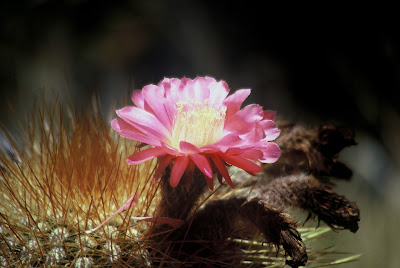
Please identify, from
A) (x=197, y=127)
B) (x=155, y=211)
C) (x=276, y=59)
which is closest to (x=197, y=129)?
(x=197, y=127)

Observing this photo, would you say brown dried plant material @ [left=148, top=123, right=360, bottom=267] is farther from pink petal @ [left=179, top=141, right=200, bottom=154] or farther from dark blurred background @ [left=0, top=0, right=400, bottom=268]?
dark blurred background @ [left=0, top=0, right=400, bottom=268]

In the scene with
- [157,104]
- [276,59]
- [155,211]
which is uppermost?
[276,59]

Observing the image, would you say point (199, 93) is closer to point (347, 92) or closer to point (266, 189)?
point (266, 189)

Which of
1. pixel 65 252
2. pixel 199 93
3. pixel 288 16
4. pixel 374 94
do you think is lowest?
pixel 65 252

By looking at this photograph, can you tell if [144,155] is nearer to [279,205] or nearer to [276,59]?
[279,205]

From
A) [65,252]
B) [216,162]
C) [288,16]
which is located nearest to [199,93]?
[216,162]

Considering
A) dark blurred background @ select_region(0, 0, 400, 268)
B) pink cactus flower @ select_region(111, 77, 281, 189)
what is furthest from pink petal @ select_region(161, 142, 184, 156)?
dark blurred background @ select_region(0, 0, 400, 268)
